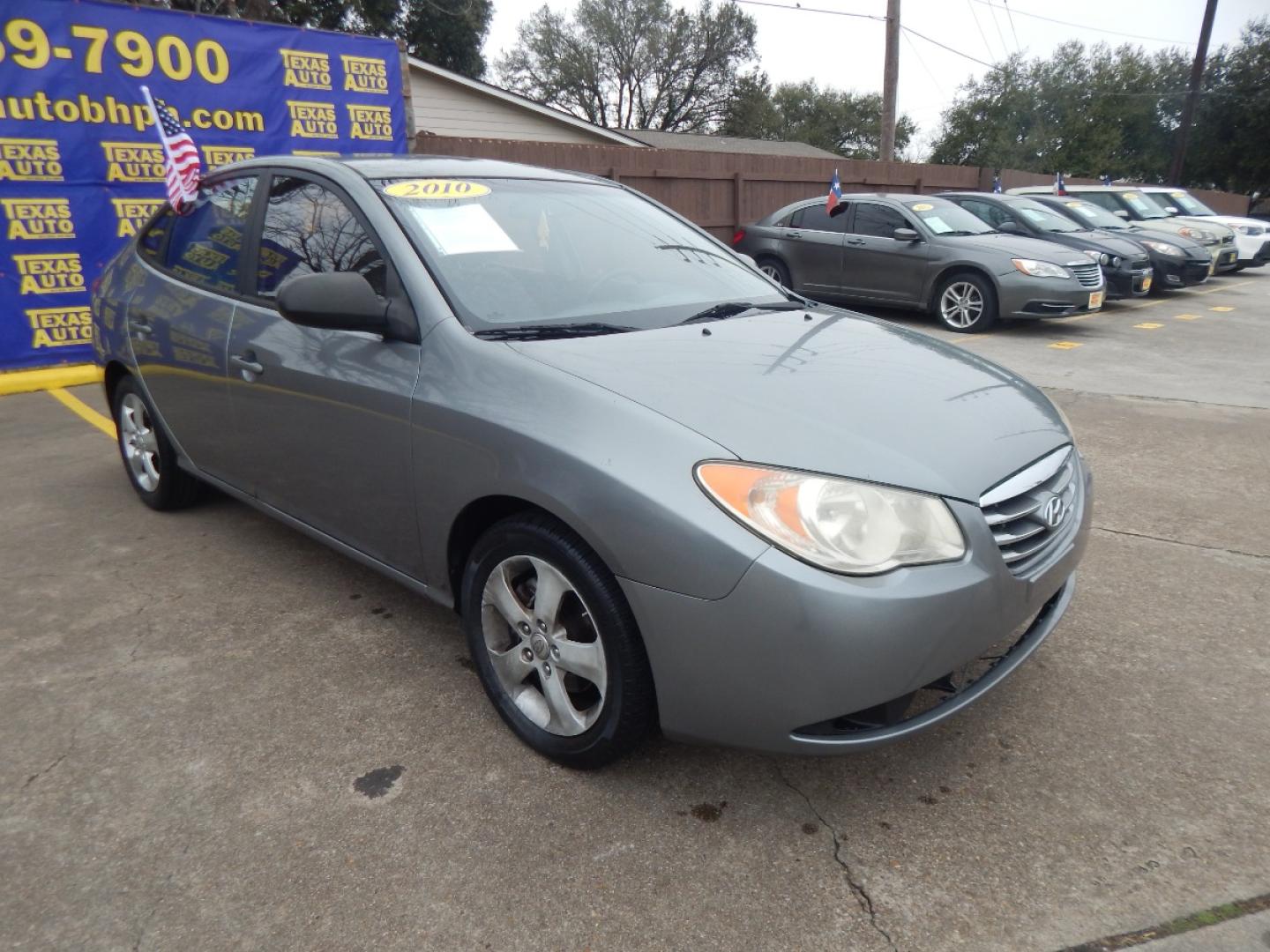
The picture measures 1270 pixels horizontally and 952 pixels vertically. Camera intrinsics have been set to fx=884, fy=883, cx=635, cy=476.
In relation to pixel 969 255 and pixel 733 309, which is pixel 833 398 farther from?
pixel 969 255

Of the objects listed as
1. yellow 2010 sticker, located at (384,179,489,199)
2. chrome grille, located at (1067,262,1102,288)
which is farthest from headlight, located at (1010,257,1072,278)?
yellow 2010 sticker, located at (384,179,489,199)

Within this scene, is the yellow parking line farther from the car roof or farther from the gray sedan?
the gray sedan

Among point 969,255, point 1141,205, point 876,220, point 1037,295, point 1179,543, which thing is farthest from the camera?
point 1141,205

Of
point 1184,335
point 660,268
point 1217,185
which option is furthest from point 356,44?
point 1217,185

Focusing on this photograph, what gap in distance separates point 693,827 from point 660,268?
1870 millimetres

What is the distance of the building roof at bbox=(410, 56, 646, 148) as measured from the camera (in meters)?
14.6

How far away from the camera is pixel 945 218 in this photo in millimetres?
10031

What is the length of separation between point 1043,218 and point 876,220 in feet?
9.28

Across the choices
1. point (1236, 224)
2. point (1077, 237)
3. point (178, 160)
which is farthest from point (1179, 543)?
point (1236, 224)

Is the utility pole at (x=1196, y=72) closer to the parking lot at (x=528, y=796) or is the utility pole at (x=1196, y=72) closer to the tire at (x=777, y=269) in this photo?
the tire at (x=777, y=269)

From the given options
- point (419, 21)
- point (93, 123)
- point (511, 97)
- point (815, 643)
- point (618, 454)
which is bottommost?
point (815, 643)

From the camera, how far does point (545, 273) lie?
2.85 m

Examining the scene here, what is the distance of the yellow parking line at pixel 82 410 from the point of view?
5970 mm

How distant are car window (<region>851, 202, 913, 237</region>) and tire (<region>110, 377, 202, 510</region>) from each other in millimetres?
8134
